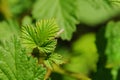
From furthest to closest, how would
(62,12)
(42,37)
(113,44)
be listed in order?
1. (113,44)
2. (62,12)
3. (42,37)

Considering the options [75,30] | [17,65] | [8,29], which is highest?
[8,29]

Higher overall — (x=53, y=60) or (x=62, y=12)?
(x=62, y=12)

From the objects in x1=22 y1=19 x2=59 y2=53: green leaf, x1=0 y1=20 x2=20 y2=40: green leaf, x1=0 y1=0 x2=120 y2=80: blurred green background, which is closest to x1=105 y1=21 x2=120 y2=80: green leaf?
x1=0 y1=0 x2=120 y2=80: blurred green background

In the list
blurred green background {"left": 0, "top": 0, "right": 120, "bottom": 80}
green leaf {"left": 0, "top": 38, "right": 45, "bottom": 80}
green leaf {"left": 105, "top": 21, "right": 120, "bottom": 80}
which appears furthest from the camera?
green leaf {"left": 105, "top": 21, "right": 120, "bottom": 80}

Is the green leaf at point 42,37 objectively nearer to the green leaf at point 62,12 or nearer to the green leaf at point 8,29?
the green leaf at point 62,12

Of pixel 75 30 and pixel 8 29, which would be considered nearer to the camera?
pixel 75 30

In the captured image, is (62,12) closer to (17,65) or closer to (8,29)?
(8,29)

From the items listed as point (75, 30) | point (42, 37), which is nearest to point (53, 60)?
point (42, 37)

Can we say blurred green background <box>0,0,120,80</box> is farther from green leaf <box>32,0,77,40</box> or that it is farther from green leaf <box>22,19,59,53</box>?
green leaf <box>22,19,59,53</box>
